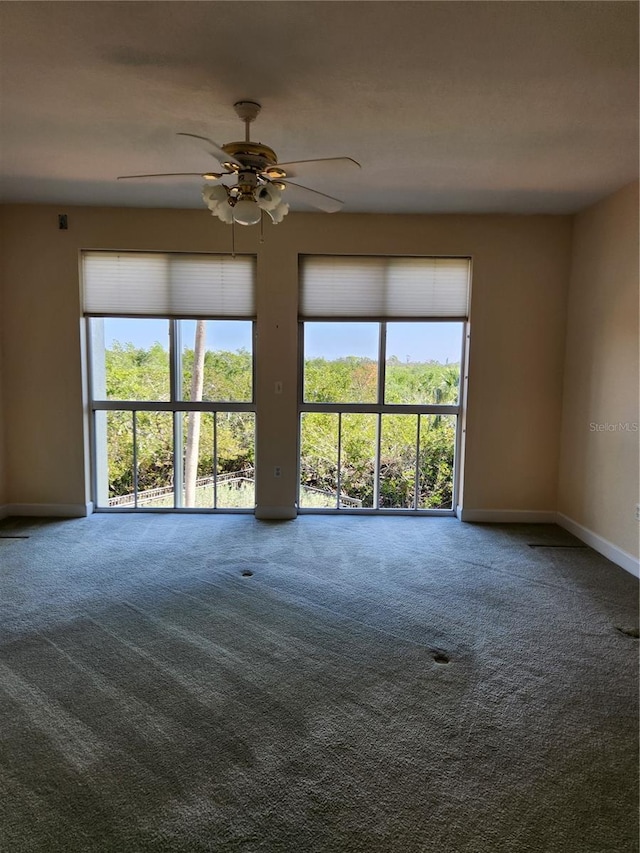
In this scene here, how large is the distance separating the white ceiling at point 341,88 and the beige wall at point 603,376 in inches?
16.1

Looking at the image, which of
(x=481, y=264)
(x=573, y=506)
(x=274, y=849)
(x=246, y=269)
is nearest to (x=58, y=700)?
(x=274, y=849)

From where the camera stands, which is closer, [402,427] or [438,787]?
[438,787]

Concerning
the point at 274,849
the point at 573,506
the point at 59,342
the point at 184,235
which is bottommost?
the point at 274,849

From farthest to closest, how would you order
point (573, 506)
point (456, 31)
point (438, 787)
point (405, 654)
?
point (573, 506)
point (405, 654)
point (456, 31)
point (438, 787)

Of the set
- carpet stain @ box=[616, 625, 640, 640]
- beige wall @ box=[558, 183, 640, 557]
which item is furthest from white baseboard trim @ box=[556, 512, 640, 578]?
carpet stain @ box=[616, 625, 640, 640]

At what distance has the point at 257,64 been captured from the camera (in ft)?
7.11

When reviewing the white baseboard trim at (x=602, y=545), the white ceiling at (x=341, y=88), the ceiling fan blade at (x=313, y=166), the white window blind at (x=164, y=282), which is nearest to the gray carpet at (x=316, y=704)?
the white baseboard trim at (x=602, y=545)

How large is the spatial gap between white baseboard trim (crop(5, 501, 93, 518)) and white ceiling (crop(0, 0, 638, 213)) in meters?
2.88

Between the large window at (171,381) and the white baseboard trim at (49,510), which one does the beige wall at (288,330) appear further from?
the large window at (171,381)

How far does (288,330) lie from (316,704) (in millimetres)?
3234

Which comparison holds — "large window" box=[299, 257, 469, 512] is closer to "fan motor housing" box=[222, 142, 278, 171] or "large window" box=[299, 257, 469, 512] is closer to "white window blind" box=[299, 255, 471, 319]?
"white window blind" box=[299, 255, 471, 319]

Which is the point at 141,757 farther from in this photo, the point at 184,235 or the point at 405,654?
the point at 184,235

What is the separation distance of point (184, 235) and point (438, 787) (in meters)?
4.41

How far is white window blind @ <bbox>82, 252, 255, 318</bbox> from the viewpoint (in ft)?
14.4
